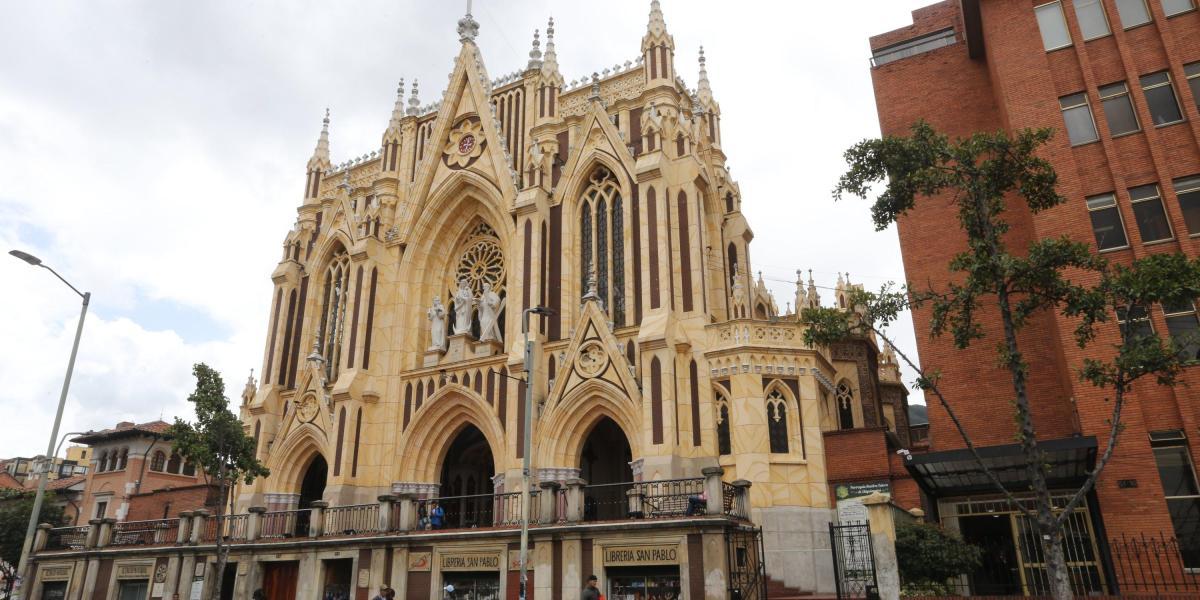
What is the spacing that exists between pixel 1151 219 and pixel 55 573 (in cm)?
3810

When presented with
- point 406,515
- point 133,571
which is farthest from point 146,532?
point 406,515

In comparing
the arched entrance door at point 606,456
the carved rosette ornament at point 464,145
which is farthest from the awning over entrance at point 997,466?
the carved rosette ornament at point 464,145

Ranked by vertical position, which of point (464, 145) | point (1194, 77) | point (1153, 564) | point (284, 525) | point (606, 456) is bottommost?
point (1153, 564)

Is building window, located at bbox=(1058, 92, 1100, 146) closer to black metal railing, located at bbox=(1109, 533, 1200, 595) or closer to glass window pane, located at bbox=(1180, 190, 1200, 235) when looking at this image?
glass window pane, located at bbox=(1180, 190, 1200, 235)

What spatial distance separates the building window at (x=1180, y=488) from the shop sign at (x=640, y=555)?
38.8ft

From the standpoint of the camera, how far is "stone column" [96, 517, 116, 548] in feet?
94.6

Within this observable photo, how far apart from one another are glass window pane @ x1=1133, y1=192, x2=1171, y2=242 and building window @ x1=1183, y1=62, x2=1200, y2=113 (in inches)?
124

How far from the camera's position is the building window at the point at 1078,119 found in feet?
73.3

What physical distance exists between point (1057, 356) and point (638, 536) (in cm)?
1343

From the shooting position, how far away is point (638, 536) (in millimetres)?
A: 19906

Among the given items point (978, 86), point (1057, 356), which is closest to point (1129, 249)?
point (1057, 356)

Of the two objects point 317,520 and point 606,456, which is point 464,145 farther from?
point 317,520

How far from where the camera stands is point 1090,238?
69.7 ft

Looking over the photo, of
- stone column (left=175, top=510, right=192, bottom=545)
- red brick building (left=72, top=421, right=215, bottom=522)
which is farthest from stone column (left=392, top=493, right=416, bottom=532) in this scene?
red brick building (left=72, top=421, right=215, bottom=522)
